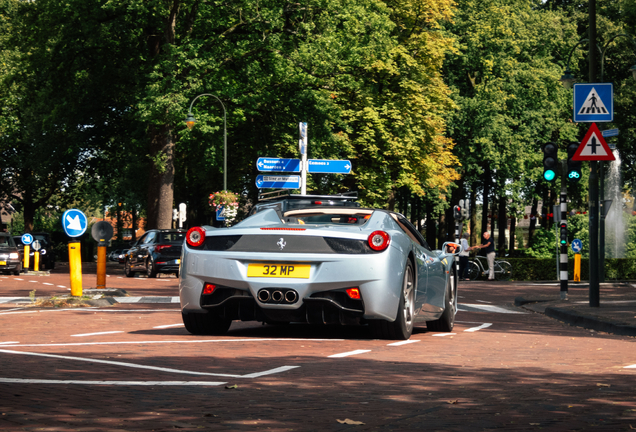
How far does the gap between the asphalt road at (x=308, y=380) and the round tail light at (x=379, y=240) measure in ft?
3.06

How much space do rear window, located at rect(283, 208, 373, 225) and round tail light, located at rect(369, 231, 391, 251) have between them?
0.60 m

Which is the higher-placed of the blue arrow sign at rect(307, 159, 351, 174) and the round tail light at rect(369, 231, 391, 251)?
the blue arrow sign at rect(307, 159, 351, 174)

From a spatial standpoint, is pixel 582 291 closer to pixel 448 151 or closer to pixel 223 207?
pixel 223 207

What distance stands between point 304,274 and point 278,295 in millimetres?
314

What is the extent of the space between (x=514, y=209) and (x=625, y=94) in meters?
8.21

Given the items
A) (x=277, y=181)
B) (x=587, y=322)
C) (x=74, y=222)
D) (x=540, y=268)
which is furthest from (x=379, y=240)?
(x=540, y=268)

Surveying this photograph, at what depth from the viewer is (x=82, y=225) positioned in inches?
648

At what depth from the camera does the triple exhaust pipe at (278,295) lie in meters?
8.56

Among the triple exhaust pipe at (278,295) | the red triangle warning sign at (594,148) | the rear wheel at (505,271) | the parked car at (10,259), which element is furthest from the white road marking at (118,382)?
the parked car at (10,259)

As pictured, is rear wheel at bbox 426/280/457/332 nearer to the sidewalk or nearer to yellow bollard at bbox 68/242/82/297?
the sidewalk

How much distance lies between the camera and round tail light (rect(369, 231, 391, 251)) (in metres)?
8.62

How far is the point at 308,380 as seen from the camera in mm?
6234

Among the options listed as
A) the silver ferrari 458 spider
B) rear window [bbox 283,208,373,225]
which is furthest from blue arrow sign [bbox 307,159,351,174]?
the silver ferrari 458 spider

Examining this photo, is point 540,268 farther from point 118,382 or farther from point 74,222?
point 118,382
